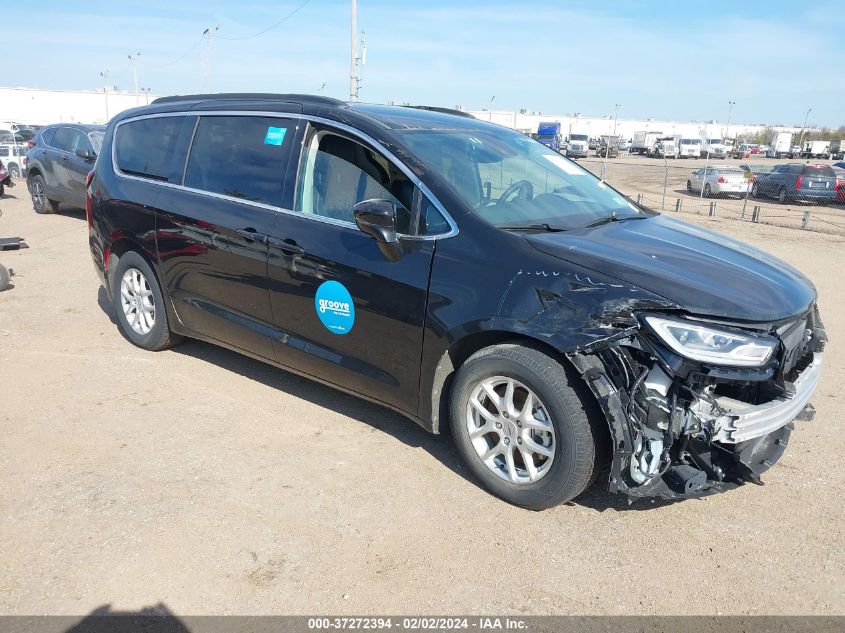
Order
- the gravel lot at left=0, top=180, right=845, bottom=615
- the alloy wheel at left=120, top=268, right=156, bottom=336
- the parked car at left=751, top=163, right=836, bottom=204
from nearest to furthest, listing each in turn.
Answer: the gravel lot at left=0, top=180, right=845, bottom=615 < the alloy wheel at left=120, top=268, right=156, bottom=336 < the parked car at left=751, top=163, right=836, bottom=204

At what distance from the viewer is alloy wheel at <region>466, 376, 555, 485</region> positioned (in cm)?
322

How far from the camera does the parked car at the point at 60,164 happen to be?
39.3ft

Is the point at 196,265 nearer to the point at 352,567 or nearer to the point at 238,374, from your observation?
the point at 238,374

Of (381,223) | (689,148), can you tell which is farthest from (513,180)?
(689,148)

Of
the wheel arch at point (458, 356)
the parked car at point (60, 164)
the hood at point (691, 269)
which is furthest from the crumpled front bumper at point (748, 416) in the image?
the parked car at point (60, 164)

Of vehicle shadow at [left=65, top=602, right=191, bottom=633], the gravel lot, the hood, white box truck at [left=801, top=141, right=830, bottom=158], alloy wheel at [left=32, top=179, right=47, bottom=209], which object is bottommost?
vehicle shadow at [left=65, top=602, right=191, bottom=633]

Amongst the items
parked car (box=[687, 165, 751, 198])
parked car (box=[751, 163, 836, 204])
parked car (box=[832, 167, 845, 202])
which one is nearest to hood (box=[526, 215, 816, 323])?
parked car (box=[751, 163, 836, 204])

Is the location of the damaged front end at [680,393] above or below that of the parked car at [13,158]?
above

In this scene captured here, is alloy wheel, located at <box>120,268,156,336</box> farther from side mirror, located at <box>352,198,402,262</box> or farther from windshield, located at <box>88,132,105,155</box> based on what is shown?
windshield, located at <box>88,132,105,155</box>

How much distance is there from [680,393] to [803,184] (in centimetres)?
2260

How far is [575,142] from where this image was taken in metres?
60.7

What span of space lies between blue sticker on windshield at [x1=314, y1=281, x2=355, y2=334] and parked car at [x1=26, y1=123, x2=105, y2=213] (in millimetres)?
9251

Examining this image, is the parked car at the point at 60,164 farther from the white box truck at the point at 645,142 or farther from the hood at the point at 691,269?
the white box truck at the point at 645,142

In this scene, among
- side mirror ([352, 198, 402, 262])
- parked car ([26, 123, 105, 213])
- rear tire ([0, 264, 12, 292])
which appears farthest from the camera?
parked car ([26, 123, 105, 213])
